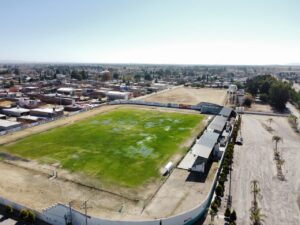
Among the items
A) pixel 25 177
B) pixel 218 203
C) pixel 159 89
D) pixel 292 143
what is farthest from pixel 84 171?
pixel 159 89

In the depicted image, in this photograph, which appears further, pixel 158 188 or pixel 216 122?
pixel 216 122

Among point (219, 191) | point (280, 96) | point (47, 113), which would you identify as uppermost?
point (280, 96)

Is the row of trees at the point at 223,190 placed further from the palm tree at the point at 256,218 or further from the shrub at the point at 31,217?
the shrub at the point at 31,217

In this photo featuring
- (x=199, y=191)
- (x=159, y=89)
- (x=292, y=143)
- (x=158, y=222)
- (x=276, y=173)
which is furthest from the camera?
(x=159, y=89)

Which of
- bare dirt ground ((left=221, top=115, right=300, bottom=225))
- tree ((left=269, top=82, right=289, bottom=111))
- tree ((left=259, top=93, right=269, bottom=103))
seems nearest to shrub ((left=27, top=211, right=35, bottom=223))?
bare dirt ground ((left=221, top=115, right=300, bottom=225))

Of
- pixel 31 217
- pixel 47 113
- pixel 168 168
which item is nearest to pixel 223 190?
pixel 168 168

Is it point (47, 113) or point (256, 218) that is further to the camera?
point (47, 113)

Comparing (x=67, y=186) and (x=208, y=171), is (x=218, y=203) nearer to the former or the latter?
(x=208, y=171)

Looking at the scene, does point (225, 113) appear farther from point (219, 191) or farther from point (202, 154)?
point (219, 191)
